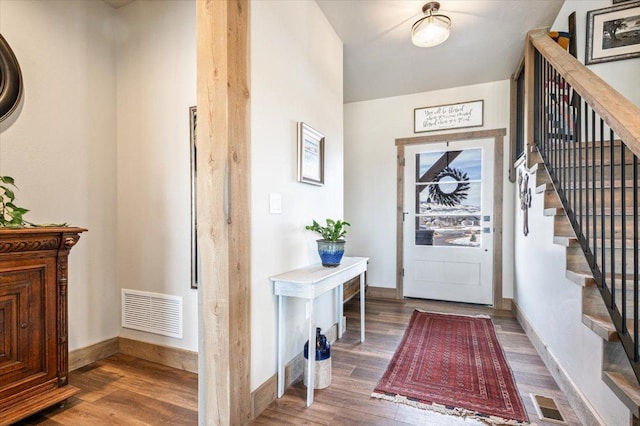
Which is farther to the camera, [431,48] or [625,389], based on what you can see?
[431,48]

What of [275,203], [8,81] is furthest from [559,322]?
[8,81]

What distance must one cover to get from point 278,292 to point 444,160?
3.12 metres

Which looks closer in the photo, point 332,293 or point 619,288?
point 619,288

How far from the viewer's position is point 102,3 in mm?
2494

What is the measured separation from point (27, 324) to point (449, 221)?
4.07m

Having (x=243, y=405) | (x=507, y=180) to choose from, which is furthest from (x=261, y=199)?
(x=507, y=180)

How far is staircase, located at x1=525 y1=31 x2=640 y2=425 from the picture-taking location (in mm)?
1263

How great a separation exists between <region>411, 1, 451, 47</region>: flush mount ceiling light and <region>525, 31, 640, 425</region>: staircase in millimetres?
707

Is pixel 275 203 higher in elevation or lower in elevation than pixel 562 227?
higher

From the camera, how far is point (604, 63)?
289cm

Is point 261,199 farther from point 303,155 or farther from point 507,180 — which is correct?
point 507,180

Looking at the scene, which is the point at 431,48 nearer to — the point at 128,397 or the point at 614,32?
the point at 614,32

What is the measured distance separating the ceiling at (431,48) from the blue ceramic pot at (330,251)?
74.7 inches

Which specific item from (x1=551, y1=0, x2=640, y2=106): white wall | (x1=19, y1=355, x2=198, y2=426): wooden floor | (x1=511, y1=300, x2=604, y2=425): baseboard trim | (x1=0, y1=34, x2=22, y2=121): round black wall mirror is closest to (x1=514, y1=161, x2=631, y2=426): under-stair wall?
(x1=511, y1=300, x2=604, y2=425): baseboard trim
